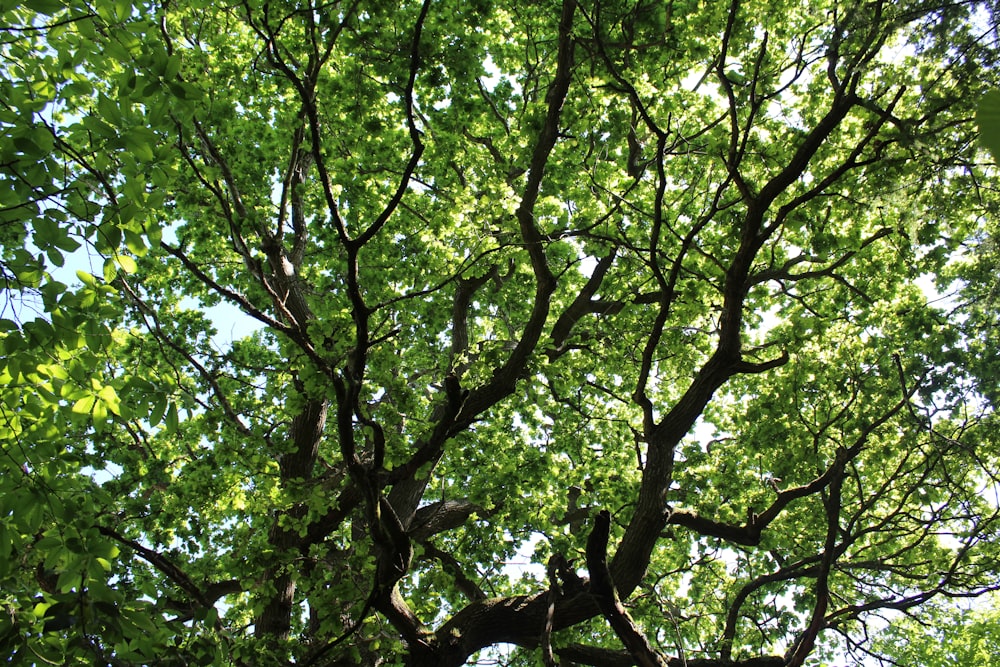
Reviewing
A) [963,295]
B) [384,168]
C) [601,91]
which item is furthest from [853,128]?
[384,168]

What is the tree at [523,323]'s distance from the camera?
492cm

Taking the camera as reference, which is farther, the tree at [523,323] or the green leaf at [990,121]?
the tree at [523,323]

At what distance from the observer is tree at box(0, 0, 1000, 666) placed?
492 cm

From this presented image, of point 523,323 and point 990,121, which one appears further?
point 523,323

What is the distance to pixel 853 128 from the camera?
7.76 meters

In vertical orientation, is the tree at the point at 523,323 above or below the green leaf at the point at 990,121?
above

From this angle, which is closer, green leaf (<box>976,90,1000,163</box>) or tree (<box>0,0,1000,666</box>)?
green leaf (<box>976,90,1000,163</box>)

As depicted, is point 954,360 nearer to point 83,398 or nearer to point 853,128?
point 853,128

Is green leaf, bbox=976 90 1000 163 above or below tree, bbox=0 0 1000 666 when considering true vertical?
below

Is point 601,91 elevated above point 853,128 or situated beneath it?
situated beneath

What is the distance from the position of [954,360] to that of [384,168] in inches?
266

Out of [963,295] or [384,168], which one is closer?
[963,295]

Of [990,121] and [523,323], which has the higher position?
[523,323]

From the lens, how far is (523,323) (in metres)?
10.1
